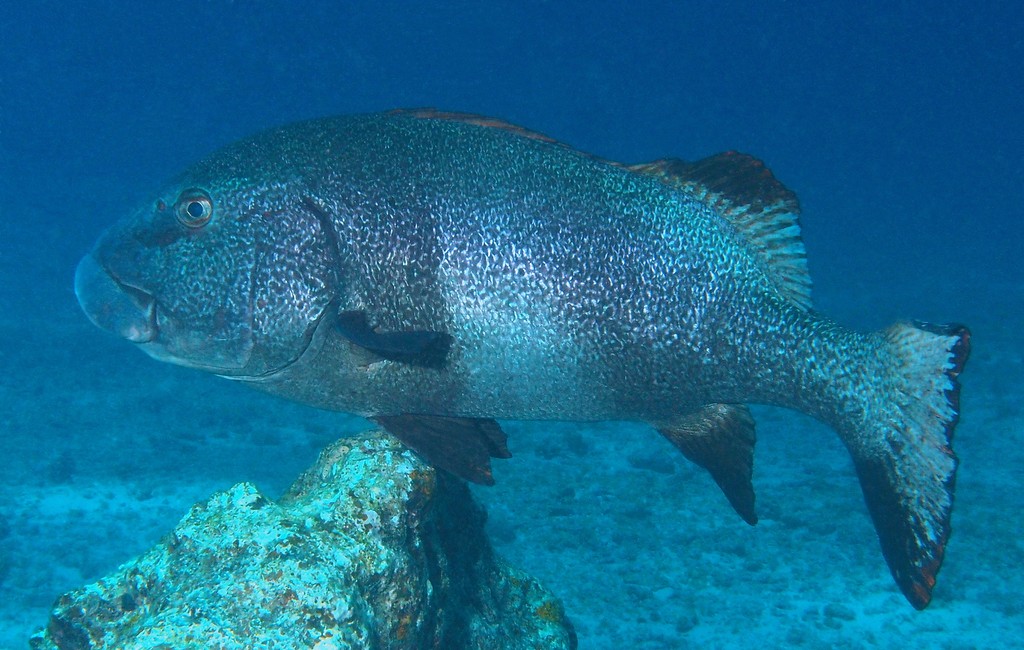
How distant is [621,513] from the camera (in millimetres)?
9211

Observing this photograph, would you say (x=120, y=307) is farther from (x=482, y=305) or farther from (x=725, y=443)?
(x=725, y=443)

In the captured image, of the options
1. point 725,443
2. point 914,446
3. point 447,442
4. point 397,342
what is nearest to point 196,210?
point 397,342

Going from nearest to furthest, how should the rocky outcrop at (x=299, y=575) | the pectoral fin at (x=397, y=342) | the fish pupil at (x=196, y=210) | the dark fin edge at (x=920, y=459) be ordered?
the rocky outcrop at (x=299, y=575) < the pectoral fin at (x=397, y=342) < the dark fin edge at (x=920, y=459) < the fish pupil at (x=196, y=210)

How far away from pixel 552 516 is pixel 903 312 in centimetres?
1710

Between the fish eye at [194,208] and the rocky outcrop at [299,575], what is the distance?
1.11 metres

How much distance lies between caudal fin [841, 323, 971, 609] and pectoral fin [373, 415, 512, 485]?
5.15ft

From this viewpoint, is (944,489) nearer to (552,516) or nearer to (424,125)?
(424,125)

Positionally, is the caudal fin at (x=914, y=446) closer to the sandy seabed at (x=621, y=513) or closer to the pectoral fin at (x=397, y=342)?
the pectoral fin at (x=397, y=342)

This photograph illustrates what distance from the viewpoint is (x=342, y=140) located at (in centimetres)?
278

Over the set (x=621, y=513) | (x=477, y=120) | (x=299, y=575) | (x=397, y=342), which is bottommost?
(x=299, y=575)

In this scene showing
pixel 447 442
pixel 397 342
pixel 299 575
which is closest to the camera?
pixel 299 575

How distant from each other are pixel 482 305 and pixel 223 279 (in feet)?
3.46

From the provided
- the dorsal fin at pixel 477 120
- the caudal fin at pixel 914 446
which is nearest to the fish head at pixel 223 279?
the dorsal fin at pixel 477 120

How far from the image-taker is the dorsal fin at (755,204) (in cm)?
293
